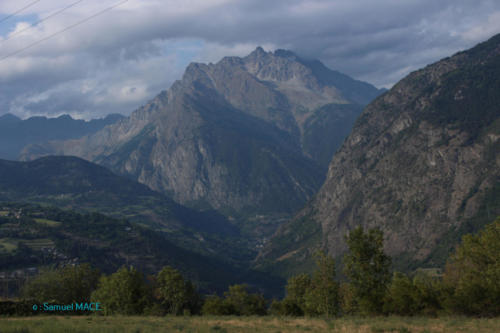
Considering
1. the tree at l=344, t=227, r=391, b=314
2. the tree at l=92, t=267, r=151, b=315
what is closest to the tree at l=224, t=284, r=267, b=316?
the tree at l=92, t=267, r=151, b=315

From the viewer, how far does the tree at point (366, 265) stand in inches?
3622

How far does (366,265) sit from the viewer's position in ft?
305

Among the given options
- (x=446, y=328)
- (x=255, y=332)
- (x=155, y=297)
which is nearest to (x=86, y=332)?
(x=255, y=332)

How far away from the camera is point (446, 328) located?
49031 millimetres

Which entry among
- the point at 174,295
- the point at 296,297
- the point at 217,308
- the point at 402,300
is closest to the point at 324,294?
the point at 402,300

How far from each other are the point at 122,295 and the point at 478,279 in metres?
80.3

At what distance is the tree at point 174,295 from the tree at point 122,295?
36.5 ft

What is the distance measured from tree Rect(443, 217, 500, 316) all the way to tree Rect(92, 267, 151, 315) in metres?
67.2

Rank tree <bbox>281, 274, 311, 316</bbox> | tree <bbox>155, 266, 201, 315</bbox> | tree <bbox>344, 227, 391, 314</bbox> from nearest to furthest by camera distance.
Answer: tree <bbox>344, 227, 391, 314</bbox>, tree <bbox>281, 274, 311, 316</bbox>, tree <bbox>155, 266, 201, 315</bbox>

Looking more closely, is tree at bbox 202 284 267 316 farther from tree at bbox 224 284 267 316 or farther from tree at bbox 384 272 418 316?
tree at bbox 384 272 418 316

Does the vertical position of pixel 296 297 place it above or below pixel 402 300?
below

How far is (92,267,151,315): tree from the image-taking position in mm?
100812

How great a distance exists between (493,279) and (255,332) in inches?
2761

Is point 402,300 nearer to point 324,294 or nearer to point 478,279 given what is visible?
point 324,294
